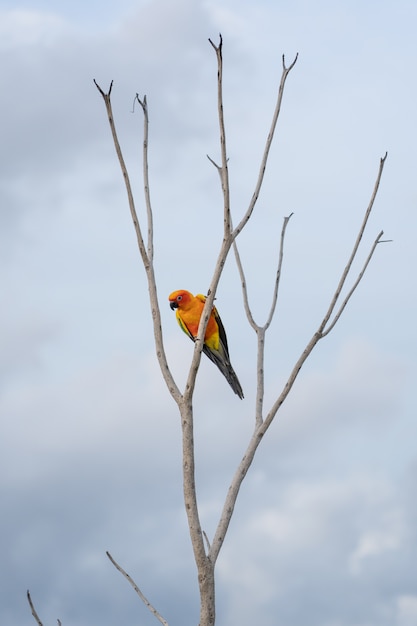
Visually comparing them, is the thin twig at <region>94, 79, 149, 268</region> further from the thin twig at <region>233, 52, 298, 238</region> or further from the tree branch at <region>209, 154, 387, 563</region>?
the tree branch at <region>209, 154, 387, 563</region>

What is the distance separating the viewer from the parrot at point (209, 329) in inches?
280

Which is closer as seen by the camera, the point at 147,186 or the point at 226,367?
the point at 147,186

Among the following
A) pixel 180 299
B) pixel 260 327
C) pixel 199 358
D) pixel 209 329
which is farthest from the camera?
pixel 180 299

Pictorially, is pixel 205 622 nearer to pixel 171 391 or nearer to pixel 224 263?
pixel 171 391

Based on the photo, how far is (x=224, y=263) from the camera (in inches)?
164

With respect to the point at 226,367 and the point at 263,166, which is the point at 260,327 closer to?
the point at 263,166

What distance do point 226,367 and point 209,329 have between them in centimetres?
40

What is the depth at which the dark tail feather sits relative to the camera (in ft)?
22.5

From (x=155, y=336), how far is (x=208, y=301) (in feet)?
1.24

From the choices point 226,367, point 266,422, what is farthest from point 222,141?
point 226,367

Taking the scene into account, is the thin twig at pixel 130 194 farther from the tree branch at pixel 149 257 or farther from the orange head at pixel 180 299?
the orange head at pixel 180 299

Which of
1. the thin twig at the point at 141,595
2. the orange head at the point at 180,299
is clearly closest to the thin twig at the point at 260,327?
the thin twig at the point at 141,595

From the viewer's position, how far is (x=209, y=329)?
24.0 feet

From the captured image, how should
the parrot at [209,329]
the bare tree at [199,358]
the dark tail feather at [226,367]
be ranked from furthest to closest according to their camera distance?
the parrot at [209,329], the dark tail feather at [226,367], the bare tree at [199,358]
